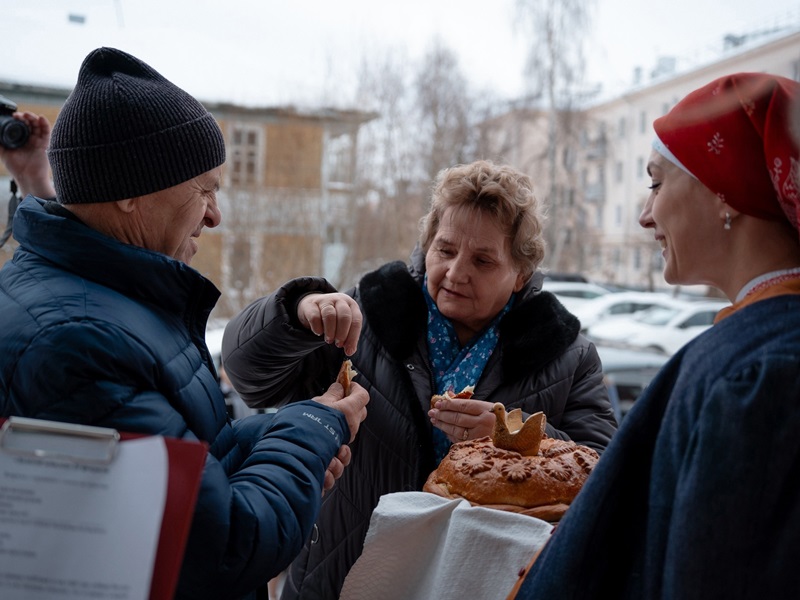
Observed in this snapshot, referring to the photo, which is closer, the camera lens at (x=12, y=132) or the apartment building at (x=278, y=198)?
the camera lens at (x=12, y=132)

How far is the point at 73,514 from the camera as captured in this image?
1.06m

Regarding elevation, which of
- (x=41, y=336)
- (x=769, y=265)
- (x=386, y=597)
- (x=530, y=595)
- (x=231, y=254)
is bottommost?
(x=231, y=254)

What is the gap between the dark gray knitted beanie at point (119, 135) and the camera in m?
1.44

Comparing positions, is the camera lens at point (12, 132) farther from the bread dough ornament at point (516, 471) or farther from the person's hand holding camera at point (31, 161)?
the bread dough ornament at point (516, 471)

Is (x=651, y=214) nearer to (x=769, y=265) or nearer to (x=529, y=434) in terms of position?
(x=769, y=265)

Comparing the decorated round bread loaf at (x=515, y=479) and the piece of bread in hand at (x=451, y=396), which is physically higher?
the piece of bread in hand at (x=451, y=396)

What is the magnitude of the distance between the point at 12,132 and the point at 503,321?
1.91 metres

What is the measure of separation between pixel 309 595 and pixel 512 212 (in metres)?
1.23

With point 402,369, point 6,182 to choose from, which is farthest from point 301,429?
point 6,182

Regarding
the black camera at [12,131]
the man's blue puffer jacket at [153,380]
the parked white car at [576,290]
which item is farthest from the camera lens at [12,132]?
the parked white car at [576,290]

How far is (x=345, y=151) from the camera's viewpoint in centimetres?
1617

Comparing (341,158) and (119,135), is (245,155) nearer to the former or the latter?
(341,158)

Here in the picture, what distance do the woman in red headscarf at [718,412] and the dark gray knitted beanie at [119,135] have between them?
0.91 m

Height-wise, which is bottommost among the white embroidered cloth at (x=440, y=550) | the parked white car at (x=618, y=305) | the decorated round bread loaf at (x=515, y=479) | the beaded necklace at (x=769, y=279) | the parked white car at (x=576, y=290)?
the parked white car at (x=576, y=290)
